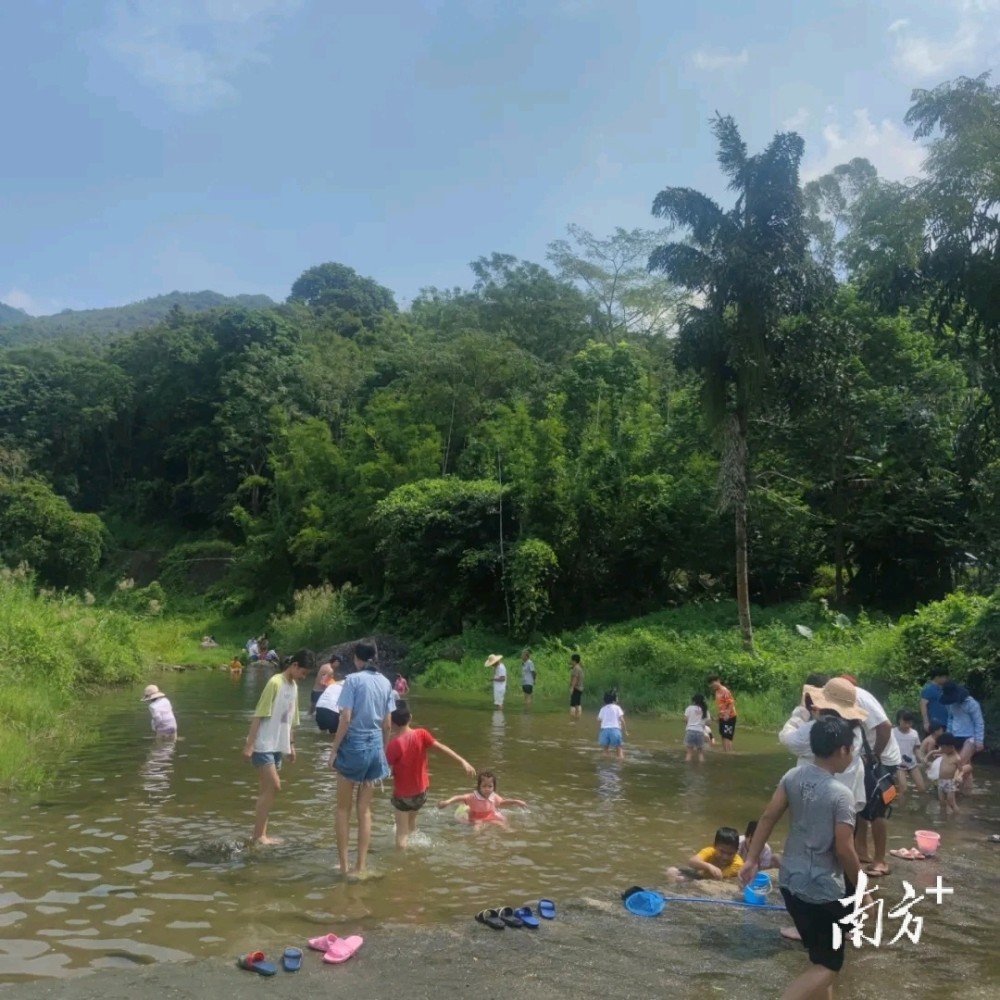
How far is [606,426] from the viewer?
36.0 meters

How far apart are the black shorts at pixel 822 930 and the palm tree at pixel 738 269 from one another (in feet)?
58.7

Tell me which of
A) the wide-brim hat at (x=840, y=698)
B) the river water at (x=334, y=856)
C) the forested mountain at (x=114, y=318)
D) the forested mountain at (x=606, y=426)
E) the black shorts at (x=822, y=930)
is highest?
the forested mountain at (x=114, y=318)

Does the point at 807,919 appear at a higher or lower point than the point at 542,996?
higher

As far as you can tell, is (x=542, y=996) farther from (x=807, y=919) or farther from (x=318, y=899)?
(x=318, y=899)

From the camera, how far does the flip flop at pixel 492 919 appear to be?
6.49 m

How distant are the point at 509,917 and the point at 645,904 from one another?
110 cm

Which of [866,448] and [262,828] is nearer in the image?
[262,828]

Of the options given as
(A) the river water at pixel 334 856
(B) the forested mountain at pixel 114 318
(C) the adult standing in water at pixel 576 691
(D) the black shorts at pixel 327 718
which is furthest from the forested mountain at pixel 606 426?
(B) the forested mountain at pixel 114 318

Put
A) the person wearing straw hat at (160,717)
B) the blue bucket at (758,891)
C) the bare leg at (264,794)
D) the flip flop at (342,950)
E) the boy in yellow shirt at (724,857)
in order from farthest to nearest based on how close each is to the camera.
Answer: the person wearing straw hat at (160,717)
the bare leg at (264,794)
the boy in yellow shirt at (724,857)
the blue bucket at (758,891)
the flip flop at (342,950)

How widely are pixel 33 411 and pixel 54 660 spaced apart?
49.1 metres

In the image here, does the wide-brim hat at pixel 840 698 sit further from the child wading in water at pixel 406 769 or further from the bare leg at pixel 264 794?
the bare leg at pixel 264 794

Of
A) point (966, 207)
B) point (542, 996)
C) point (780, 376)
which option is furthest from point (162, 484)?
point (542, 996)

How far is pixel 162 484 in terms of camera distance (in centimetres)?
6156

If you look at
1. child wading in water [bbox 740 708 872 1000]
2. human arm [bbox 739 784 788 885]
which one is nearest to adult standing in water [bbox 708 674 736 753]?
human arm [bbox 739 784 788 885]
